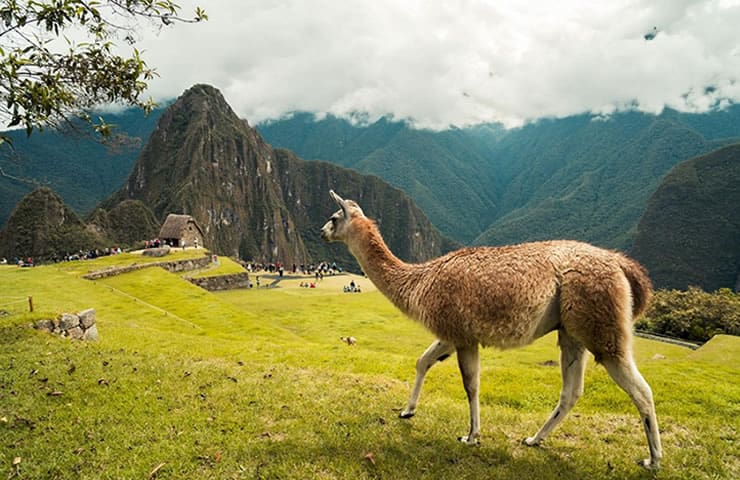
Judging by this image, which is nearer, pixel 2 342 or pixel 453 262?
pixel 453 262

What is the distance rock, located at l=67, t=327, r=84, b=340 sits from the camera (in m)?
10.4

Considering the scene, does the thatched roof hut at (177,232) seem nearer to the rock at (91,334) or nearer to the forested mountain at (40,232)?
the forested mountain at (40,232)

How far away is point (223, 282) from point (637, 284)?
4277 centimetres

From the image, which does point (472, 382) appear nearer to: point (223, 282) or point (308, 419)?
point (308, 419)

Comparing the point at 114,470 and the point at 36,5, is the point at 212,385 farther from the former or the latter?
the point at 36,5

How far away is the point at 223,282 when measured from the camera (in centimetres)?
4297

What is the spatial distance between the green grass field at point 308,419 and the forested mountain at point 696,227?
13171cm

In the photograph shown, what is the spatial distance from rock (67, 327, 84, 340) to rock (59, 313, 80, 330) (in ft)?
0.30

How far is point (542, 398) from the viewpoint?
7.27m

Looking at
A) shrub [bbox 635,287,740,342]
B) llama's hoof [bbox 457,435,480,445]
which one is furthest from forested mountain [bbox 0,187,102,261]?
llama's hoof [bbox 457,435,480,445]

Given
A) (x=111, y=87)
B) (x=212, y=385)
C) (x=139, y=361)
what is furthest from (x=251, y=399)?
(x=111, y=87)

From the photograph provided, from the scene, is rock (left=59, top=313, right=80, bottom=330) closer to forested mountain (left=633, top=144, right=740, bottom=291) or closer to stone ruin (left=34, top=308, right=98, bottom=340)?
stone ruin (left=34, top=308, right=98, bottom=340)

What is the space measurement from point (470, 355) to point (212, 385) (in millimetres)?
4241

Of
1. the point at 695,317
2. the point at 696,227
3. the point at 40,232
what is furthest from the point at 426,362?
the point at 696,227
